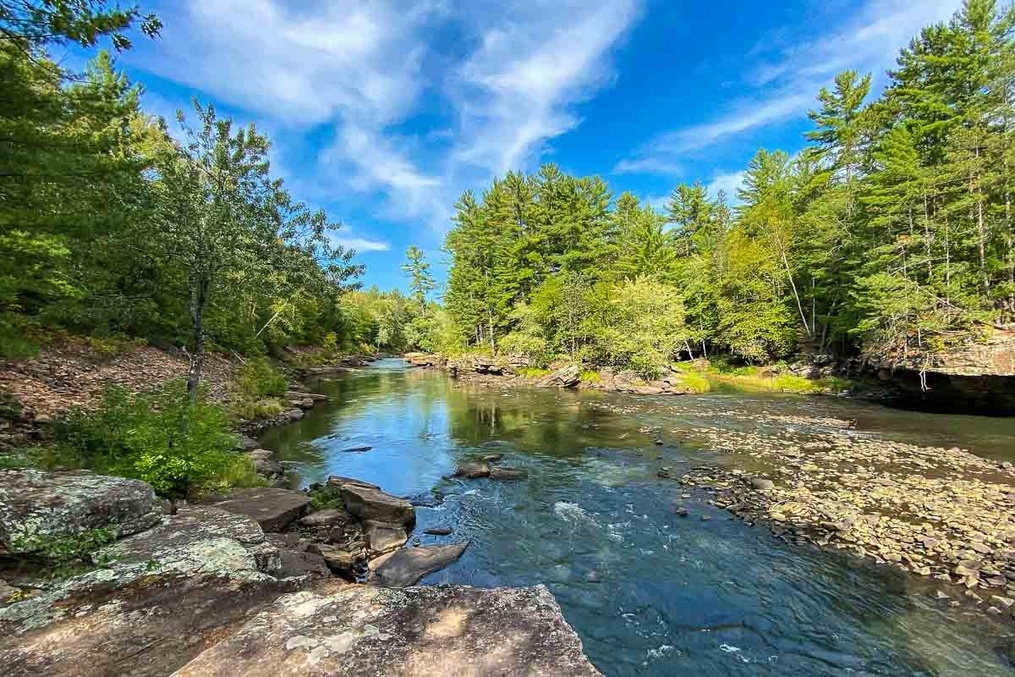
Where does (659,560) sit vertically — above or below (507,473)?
below

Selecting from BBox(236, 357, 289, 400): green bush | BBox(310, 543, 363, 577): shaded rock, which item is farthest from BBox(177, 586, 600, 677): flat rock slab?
BBox(236, 357, 289, 400): green bush

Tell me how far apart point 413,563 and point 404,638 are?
5.32 m

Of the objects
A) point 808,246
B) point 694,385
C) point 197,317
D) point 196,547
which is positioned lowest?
point 694,385

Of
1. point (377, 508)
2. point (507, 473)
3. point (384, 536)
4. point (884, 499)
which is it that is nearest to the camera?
point (384, 536)

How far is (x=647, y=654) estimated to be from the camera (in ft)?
19.9

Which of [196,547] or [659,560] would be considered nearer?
[196,547]

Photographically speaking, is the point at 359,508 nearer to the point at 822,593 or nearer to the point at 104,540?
the point at 104,540

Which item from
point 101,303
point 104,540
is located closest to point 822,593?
point 104,540

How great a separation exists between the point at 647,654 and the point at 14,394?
639 inches

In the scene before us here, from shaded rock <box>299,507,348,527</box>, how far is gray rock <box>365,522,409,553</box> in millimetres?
704

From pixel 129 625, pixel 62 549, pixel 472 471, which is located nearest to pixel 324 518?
pixel 472 471

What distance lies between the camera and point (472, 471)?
13.7 m

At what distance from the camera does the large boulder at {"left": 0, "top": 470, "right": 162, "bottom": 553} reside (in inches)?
189

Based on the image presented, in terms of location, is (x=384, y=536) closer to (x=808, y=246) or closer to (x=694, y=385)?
(x=694, y=385)
